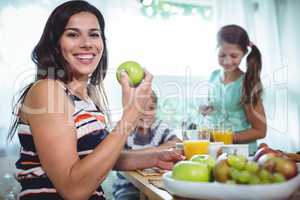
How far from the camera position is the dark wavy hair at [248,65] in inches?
82.6

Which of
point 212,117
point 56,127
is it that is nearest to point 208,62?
point 212,117

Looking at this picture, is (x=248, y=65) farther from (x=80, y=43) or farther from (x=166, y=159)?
(x=80, y=43)

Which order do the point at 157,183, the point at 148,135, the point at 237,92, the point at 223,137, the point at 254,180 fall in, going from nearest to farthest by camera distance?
the point at 254,180 < the point at 157,183 < the point at 223,137 < the point at 148,135 < the point at 237,92

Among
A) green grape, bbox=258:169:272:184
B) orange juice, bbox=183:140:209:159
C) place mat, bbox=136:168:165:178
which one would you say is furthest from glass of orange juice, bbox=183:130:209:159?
green grape, bbox=258:169:272:184

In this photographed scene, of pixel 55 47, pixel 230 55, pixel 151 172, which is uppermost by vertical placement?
pixel 230 55

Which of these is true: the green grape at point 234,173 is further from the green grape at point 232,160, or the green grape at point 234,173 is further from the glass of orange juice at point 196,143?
Result: the glass of orange juice at point 196,143

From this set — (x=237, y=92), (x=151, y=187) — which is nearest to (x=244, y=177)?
(x=151, y=187)

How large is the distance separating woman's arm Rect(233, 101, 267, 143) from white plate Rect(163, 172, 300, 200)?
1.25 metres

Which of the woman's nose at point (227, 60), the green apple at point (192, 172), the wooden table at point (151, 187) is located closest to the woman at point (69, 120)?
the wooden table at point (151, 187)

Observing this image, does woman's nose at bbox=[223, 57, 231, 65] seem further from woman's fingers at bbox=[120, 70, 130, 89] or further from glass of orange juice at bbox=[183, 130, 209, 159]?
woman's fingers at bbox=[120, 70, 130, 89]

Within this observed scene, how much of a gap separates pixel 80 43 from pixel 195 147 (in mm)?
544

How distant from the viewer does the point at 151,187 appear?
0.97 metres

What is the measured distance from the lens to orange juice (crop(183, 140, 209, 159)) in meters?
1.29

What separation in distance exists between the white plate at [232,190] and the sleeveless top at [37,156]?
0.34 meters
